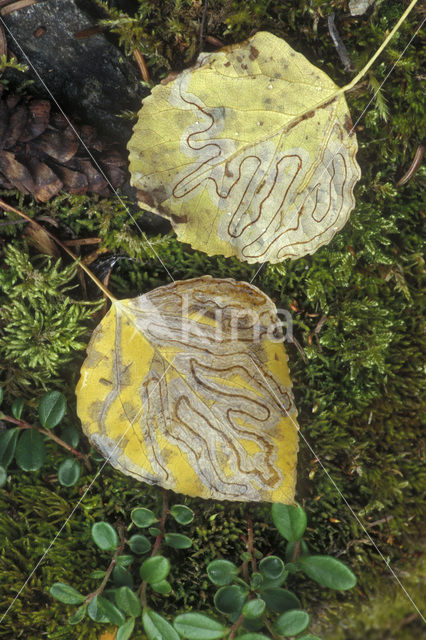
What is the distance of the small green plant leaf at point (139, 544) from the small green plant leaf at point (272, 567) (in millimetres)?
379

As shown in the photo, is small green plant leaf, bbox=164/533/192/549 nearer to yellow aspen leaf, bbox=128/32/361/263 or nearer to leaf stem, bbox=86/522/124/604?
leaf stem, bbox=86/522/124/604

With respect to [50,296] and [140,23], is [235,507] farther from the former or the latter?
[140,23]

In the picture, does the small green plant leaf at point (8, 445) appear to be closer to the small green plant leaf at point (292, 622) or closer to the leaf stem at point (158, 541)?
the leaf stem at point (158, 541)

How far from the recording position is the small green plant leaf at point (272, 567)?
1576mm

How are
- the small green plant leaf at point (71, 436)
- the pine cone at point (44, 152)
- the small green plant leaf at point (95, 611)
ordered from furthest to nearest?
the small green plant leaf at point (71, 436), the small green plant leaf at point (95, 611), the pine cone at point (44, 152)

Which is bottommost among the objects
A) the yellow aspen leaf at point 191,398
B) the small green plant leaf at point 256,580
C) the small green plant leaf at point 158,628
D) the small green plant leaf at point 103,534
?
the small green plant leaf at point 158,628

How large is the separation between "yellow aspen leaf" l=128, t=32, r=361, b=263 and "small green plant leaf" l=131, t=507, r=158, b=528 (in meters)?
0.88

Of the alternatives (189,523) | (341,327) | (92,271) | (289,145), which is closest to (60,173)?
(92,271)

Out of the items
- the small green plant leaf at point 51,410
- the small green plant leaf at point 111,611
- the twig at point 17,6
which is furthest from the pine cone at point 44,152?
the small green plant leaf at point 111,611

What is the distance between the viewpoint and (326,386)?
5.75 feet

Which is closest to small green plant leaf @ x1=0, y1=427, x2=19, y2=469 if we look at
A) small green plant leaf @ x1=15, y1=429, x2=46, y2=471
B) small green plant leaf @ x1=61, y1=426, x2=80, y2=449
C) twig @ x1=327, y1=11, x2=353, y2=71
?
small green plant leaf @ x1=15, y1=429, x2=46, y2=471

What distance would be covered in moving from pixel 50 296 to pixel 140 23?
3.01 feet

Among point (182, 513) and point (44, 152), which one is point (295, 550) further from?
point (44, 152)

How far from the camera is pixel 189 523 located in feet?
5.54
